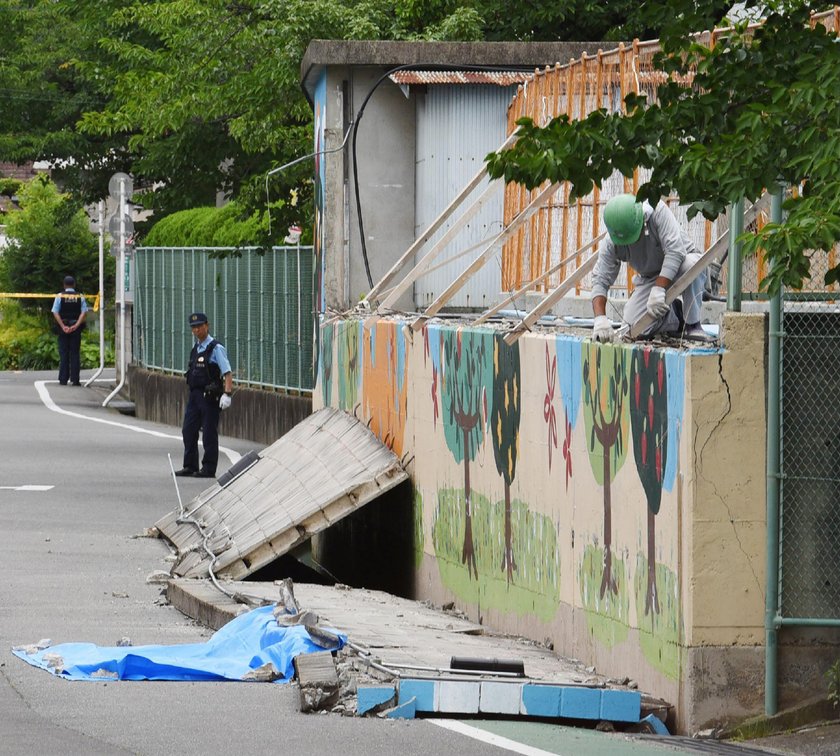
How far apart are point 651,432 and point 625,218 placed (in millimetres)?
1590

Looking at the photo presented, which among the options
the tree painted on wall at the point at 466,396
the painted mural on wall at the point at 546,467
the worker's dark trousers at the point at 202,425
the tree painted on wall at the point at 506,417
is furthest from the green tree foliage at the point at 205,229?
the tree painted on wall at the point at 506,417

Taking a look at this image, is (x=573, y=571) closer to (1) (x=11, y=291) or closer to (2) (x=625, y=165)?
(2) (x=625, y=165)

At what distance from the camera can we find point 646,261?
11398 mm

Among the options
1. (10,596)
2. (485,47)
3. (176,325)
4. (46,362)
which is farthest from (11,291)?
(10,596)

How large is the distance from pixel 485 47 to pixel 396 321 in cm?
398

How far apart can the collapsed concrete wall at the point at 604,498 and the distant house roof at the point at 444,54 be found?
459cm

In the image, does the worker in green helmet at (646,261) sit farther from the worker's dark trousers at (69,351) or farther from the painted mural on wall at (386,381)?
the worker's dark trousers at (69,351)

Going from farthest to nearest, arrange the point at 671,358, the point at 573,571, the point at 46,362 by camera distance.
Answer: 1. the point at 46,362
2. the point at 573,571
3. the point at 671,358

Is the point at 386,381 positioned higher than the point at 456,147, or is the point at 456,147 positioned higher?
the point at 456,147

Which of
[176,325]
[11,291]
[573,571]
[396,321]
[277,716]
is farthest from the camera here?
[11,291]

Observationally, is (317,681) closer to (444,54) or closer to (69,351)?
(444,54)

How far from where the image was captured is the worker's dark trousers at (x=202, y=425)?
21.2 m

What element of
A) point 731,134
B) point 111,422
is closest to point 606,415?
point 731,134

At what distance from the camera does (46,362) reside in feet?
145
